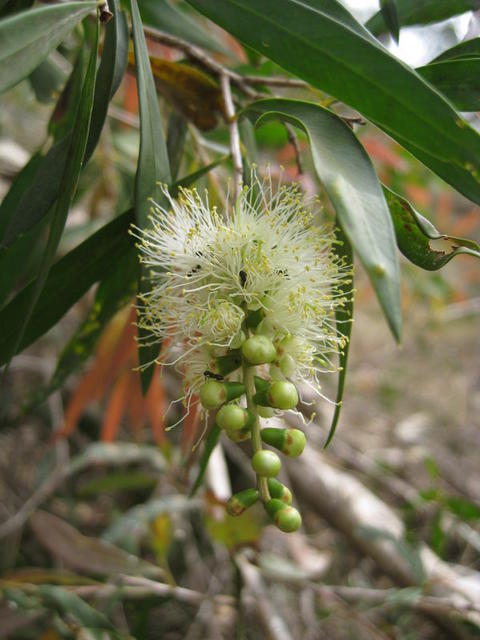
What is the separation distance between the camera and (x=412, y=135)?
51 cm

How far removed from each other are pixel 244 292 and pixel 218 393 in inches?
5.2

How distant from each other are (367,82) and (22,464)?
6.73 feet

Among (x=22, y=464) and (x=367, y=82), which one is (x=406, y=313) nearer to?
(x=22, y=464)

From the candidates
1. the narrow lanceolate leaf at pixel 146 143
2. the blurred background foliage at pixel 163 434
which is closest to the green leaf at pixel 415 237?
the blurred background foliage at pixel 163 434

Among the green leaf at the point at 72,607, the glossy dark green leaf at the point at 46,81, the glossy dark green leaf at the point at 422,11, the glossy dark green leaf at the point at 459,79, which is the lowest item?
the green leaf at the point at 72,607

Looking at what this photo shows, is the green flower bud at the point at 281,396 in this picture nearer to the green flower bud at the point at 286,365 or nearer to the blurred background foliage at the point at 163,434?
the green flower bud at the point at 286,365

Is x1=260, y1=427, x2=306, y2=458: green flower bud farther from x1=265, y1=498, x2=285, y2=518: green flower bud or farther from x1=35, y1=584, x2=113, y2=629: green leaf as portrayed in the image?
x1=35, y1=584, x2=113, y2=629: green leaf

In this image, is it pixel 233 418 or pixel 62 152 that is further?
pixel 62 152

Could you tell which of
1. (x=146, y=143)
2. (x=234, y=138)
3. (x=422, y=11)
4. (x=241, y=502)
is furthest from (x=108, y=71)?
(x=422, y=11)

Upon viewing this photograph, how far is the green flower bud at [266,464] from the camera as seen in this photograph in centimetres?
54

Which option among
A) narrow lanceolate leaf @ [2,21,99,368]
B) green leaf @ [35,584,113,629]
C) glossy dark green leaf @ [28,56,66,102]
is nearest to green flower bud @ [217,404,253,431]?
narrow lanceolate leaf @ [2,21,99,368]

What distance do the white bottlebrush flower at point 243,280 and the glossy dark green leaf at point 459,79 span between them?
0.71 ft

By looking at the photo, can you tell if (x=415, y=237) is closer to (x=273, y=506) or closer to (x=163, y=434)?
(x=273, y=506)

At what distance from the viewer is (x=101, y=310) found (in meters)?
0.89
